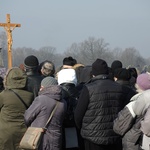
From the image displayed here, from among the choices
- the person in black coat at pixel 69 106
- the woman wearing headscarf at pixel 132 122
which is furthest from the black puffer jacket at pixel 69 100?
the woman wearing headscarf at pixel 132 122

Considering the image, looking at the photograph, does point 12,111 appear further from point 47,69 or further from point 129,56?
point 129,56

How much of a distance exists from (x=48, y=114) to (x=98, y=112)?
0.68 m

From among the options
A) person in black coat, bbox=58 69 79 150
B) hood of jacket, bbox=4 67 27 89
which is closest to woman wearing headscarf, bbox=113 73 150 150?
person in black coat, bbox=58 69 79 150

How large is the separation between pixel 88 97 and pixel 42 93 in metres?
0.62

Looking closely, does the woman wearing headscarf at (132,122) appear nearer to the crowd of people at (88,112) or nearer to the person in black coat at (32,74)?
the crowd of people at (88,112)

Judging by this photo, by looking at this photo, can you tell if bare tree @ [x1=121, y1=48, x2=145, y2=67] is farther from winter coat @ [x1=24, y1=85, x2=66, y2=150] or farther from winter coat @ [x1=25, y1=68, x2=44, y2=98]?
winter coat @ [x1=24, y1=85, x2=66, y2=150]

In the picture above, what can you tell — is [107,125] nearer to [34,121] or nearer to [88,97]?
[88,97]

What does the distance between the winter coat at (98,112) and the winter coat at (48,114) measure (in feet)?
0.93

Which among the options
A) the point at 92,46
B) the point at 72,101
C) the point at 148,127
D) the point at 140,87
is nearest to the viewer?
the point at 148,127

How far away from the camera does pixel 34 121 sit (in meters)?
4.75

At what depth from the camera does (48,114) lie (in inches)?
186

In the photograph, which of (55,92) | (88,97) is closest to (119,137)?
(88,97)

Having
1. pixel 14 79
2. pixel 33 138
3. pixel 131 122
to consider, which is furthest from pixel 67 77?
pixel 131 122

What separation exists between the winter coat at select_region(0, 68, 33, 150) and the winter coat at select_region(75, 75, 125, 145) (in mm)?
817
